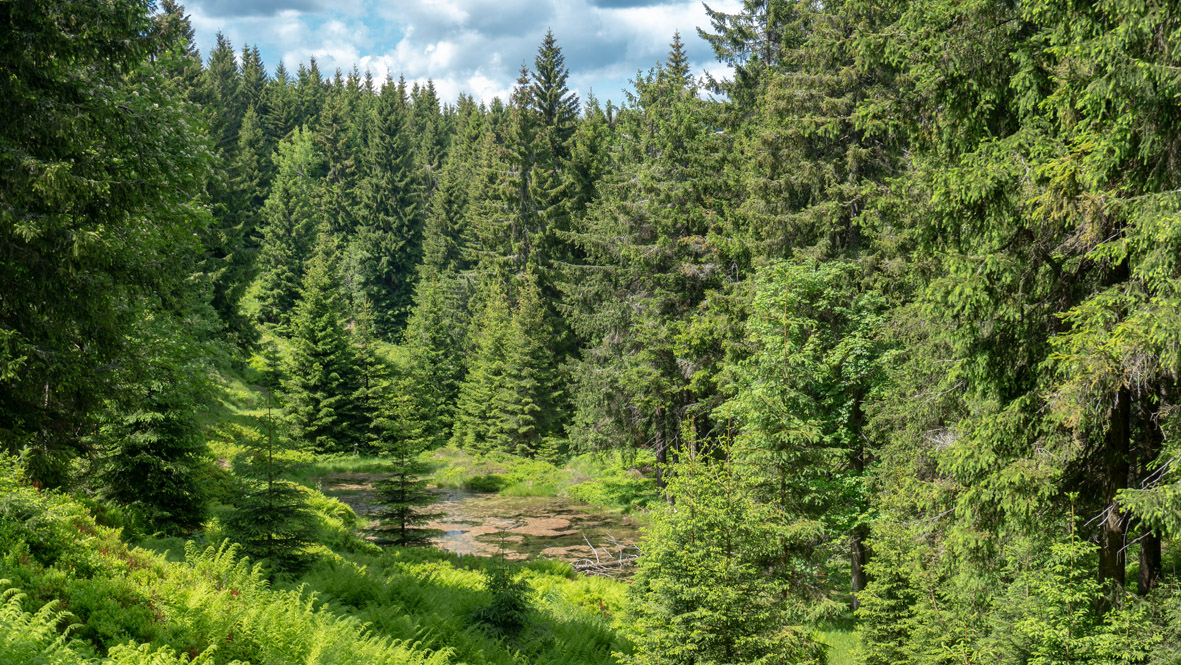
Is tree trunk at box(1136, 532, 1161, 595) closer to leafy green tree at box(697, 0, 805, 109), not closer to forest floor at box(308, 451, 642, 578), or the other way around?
forest floor at box(308, 451, 642, 578)

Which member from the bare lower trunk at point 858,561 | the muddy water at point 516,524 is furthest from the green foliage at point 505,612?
the bare lower trunk at point 858,561

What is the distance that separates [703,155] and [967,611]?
17267 millimetres

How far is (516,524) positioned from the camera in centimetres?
2373

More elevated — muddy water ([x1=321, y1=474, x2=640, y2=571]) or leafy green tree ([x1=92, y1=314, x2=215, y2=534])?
leafy green tree ([x1=92, y1=314, x2=215, y2=534])

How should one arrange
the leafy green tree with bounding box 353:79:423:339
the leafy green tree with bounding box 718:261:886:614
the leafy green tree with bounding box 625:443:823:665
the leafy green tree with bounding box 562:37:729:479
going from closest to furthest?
→ the leafy green tree with bounding box 625:443:823:665 → the leafy green tree with bounding box 718:261:886:614 → the leafy green tree with bounding box 562:37:729:479 → the leafy green tree with bounding box 353:79:423:339

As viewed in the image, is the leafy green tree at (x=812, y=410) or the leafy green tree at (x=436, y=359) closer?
the leafy green tree at (x=812, y=410)

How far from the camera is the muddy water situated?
71.8 ft

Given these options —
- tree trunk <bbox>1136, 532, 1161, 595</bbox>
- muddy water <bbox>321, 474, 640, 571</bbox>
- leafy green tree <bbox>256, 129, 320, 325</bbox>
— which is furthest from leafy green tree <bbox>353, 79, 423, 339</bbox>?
tree trunk <bbox>1136, 532, 1161, 595</bbox>

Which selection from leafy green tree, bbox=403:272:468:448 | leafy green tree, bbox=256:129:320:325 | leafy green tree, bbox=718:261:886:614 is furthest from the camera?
leafy green tree, bbox=256:129:320:325

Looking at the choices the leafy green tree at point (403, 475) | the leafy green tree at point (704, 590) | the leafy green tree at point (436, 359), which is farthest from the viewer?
the leafy green tree at point (436, 359)

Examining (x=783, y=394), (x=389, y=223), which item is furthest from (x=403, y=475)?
(x=389, y=223)

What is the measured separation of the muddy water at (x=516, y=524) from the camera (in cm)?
2189

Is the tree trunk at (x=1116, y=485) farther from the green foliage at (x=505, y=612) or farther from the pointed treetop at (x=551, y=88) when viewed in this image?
the pointed treetop at (x=551, y=88)

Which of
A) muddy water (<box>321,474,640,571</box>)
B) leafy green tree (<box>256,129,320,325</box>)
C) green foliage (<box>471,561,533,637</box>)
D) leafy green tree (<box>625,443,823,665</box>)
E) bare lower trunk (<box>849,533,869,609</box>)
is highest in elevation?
leafy green tree (<box>256,129,320,325</box>)
